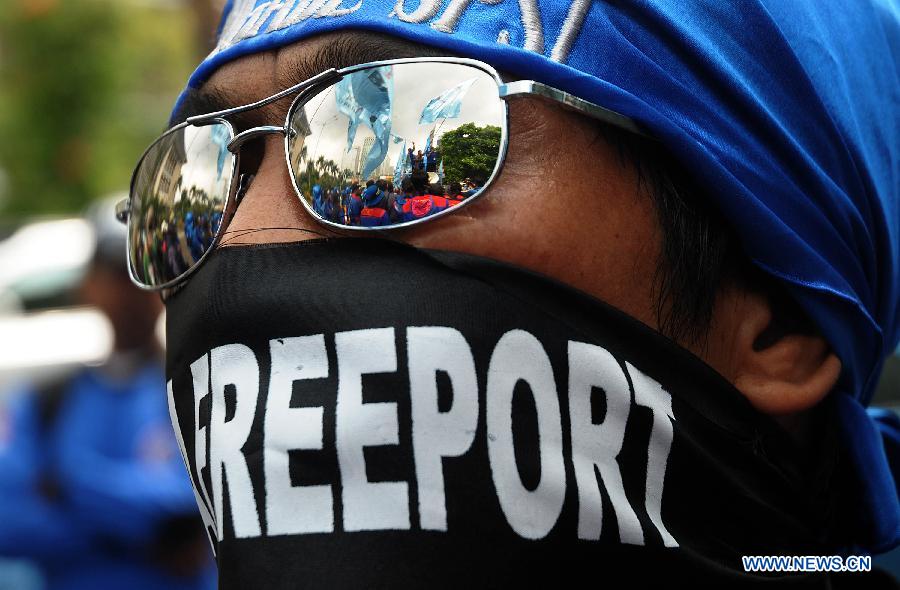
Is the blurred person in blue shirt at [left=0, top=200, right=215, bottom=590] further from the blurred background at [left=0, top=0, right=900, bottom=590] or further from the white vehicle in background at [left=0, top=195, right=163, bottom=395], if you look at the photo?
the white vehicle in background at [left=0, top=195, right=163, bottom=395]

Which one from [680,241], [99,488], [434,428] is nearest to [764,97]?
[680,241]

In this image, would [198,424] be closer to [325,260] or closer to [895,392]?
[325,260]

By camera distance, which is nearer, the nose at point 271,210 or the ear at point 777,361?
the nose at point 271,210

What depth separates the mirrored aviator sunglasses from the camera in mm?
1405

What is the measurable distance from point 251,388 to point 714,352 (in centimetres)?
79

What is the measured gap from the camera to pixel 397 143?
1.44 metres

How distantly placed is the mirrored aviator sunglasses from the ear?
1.43 ft

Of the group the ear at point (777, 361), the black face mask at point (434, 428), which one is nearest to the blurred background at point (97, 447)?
the black face mask at point (434, 428)

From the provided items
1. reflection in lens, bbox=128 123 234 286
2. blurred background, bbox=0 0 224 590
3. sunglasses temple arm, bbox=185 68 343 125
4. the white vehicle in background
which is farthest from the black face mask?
the white vehicle in background

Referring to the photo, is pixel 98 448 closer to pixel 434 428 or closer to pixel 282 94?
pixel 282 94

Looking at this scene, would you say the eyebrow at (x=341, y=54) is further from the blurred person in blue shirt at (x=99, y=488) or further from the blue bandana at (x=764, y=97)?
the blurred person in blue shirt at (x=99, y=488)

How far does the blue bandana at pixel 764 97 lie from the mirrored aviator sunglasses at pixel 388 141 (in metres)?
0.06

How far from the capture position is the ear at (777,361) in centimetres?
162

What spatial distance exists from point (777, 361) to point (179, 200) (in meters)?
1.12
